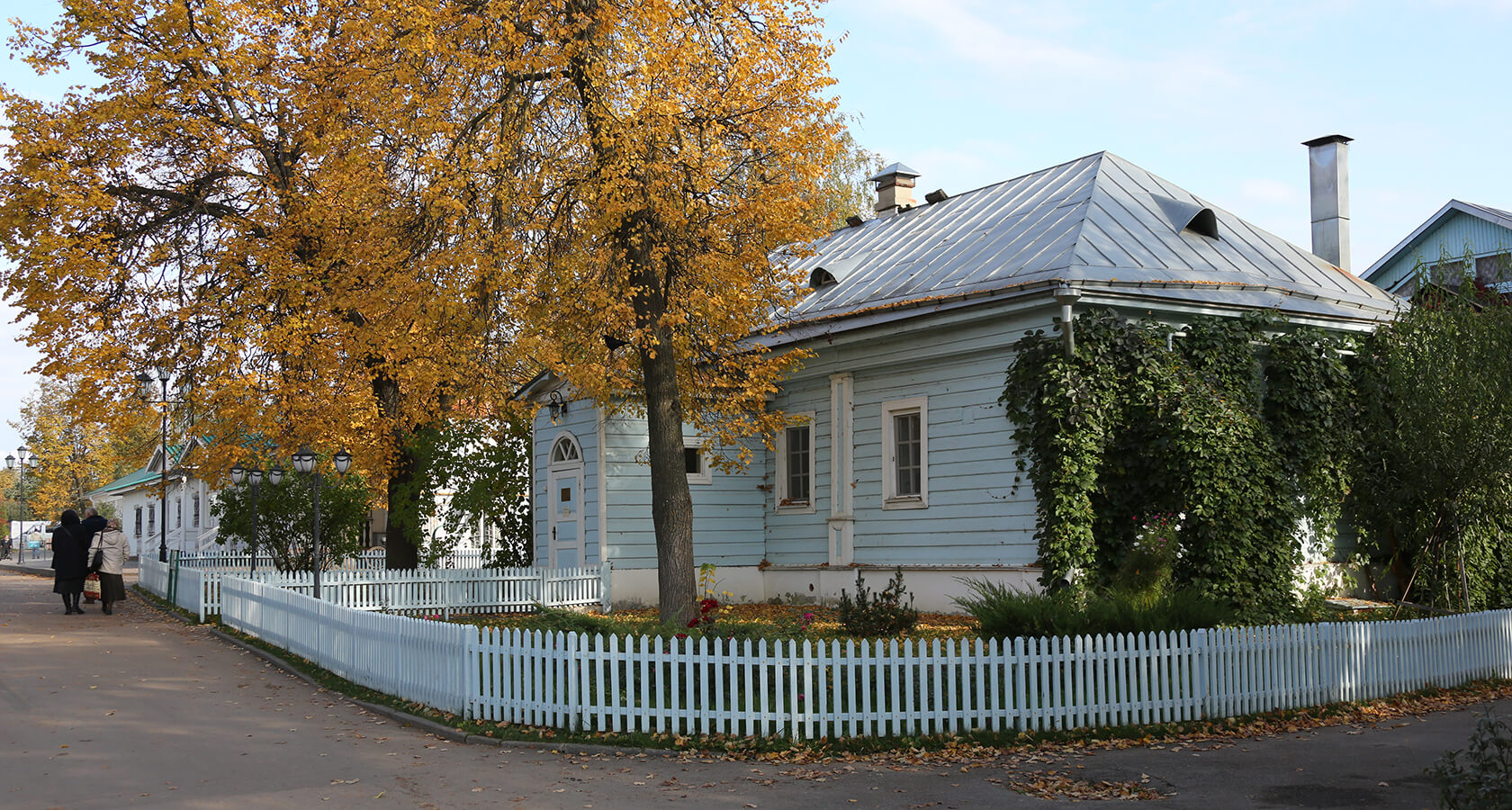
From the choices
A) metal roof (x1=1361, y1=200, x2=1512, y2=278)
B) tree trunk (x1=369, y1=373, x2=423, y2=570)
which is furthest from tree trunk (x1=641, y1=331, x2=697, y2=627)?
metal roof (x1=1361, y1=200, x2=1512, y2=278)

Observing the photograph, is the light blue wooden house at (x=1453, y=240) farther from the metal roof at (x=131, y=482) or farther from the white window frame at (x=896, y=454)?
the metal roof at (x=131, y=482)

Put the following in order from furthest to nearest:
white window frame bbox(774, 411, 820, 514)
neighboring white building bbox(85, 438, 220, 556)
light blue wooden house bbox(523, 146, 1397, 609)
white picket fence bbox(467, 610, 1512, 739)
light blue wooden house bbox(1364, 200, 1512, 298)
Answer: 1. neighboring white building bbox(85, 438, 220, 556)
2. light blue wooden house bbox(1364, 200, 1512, 298)
3. white window frame bbox(774, 411, 820, 514)
4. light blue wooden house bbox(523, 146, 1397, 609)
5. white picket fence bbox(467, 610, 1512, 739)

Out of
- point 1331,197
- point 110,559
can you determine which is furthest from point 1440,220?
point 110,559

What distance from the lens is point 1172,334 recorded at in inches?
609

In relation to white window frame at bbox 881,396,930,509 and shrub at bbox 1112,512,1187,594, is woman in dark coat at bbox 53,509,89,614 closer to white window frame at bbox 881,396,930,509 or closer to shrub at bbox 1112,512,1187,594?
white window frame at bbox 881,396,930,509

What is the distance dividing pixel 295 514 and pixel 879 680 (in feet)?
61.1

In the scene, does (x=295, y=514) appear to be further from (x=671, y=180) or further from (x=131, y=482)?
(x=131, y=482)

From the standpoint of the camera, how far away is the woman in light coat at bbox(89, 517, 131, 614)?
824 inches

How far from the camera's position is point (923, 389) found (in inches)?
674

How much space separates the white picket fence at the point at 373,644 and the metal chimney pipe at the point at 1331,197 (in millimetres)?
16216

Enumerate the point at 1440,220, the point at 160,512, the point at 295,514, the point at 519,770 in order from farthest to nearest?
the point at 160,512, the point at 1440,220, the point at 295,514, the point at 519,770

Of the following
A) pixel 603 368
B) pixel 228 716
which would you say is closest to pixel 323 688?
pixel 228 716

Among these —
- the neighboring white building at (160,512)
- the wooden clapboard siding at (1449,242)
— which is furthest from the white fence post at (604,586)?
the neighboring white building at (160,512)

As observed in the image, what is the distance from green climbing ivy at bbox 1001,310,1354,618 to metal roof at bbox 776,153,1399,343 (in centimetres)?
66
